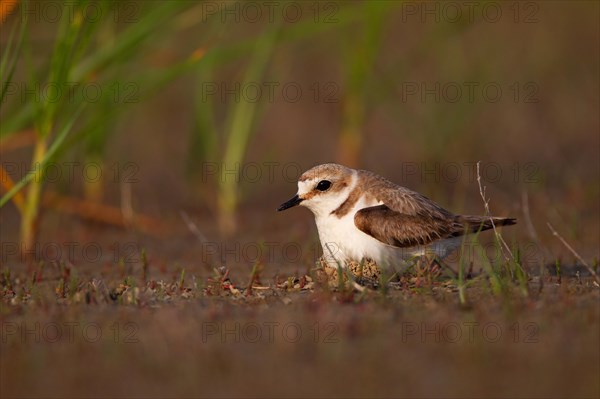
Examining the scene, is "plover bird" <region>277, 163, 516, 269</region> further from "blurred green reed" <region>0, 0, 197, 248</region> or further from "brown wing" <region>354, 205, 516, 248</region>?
"blurred green reed" <region>0, 0, 197, 248</region>

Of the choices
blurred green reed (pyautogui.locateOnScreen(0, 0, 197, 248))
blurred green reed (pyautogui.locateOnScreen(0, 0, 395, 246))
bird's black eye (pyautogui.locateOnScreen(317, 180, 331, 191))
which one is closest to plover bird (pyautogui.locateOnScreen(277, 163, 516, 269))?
bird's black eye (pyautogui.locateOnScreen(317, 180, 331, 191))

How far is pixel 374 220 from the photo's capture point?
5.68 meters

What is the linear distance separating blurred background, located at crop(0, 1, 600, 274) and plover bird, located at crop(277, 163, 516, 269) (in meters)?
0.54

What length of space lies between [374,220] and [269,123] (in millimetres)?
6633

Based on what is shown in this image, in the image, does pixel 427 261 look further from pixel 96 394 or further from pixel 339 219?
pixel 96 394

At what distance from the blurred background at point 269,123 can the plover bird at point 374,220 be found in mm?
543

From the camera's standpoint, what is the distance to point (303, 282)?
5.52 m

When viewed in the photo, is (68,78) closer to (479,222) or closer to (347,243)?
(347,243)

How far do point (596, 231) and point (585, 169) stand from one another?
Answer: 246 cm

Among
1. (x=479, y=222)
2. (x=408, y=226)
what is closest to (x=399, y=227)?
(x=408, y=226)

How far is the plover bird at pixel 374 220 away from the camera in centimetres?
568

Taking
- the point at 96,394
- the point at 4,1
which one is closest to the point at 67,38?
the point at 4,1

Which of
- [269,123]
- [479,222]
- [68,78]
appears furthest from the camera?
[269,123]

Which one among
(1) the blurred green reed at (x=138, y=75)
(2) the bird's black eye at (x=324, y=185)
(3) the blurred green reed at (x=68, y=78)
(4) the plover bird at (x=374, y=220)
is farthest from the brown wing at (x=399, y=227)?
(3) the blurred green reed at (x=68, y=78)
